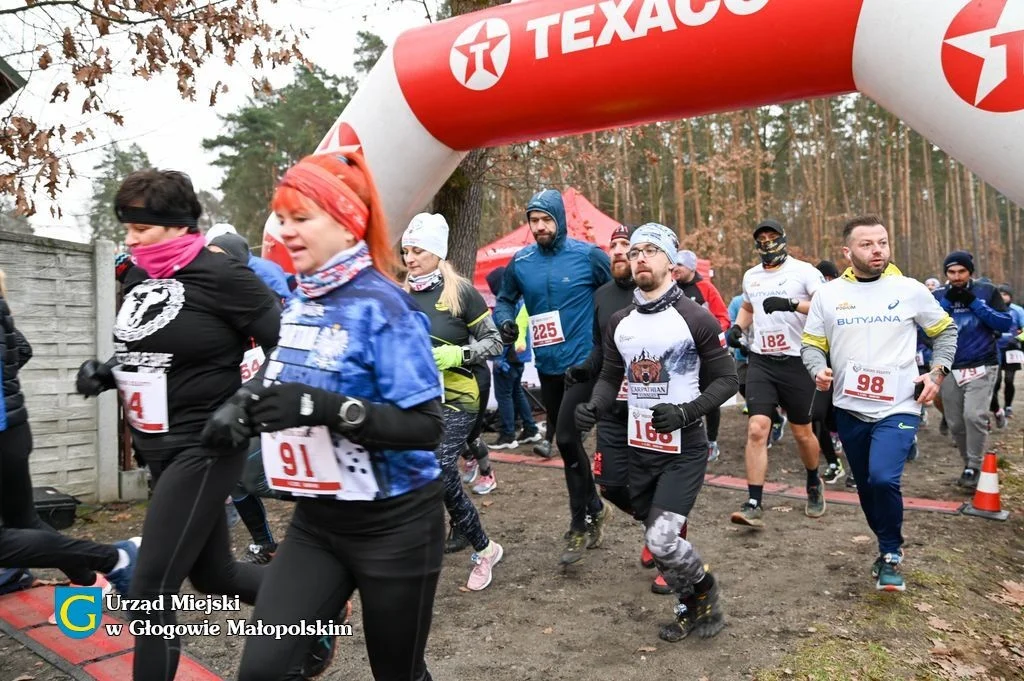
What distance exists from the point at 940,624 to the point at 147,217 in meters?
4.01

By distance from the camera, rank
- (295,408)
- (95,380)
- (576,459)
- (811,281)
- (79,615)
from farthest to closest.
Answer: (811,281) < (576,459) < (79,615) < (95,380) < (295,408)

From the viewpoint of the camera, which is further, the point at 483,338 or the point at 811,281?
the point at 811,281

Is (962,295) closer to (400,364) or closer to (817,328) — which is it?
(817,328)

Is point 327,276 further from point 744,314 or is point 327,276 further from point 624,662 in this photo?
point 744,314

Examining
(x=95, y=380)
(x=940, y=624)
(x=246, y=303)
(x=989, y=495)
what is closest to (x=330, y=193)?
(x=246, y=303)

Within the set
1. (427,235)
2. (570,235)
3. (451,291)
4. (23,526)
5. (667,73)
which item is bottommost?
(23,526)

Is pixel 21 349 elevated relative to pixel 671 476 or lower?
elevated

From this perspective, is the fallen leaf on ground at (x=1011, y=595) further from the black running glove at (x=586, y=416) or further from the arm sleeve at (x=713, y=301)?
the arm sleeve at (x=713, y=301)

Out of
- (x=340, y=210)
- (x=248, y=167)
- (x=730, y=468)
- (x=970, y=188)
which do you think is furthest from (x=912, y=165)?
(x=340, y=210)

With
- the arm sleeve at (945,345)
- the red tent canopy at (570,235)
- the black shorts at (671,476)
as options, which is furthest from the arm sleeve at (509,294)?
the red tent canopy at (570,235)

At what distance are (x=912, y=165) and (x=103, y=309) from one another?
39.0 metres

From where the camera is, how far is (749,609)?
4.01 m

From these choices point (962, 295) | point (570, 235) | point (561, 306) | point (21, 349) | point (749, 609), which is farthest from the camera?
point (570, 235)

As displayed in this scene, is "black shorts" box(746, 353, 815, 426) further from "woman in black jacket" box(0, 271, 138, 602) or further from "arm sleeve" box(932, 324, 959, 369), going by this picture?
"woman in black jacket" box(0, 271, 138, 602)
